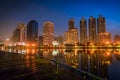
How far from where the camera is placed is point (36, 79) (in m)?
16.0

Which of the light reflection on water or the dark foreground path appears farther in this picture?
the light reflection on water

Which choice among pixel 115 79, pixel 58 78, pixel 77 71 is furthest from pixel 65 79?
pixel 115 79

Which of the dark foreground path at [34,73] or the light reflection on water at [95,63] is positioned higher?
the dark foreground path at [34,73]

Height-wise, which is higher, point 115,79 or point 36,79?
point 36,79

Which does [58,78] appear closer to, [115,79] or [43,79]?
[43,79]

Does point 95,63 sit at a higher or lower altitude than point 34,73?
lower

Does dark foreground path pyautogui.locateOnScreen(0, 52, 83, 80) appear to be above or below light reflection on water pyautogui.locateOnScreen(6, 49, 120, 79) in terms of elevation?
above

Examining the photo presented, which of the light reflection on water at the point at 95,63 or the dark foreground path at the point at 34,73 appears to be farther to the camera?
the light reflection on water at the point at 95,63

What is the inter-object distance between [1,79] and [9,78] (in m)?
0.80

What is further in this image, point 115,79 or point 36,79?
point 115,79

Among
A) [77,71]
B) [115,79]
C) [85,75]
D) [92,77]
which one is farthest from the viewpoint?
[115,79]

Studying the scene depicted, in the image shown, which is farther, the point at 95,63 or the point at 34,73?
the point at 95,63

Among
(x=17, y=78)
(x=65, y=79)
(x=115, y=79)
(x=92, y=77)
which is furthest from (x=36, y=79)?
(x=115, y=79)

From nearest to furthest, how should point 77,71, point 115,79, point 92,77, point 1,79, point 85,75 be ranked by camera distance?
point 1,79 < point 92,77 < point 85,75 < point 77,71 < point 115,79
